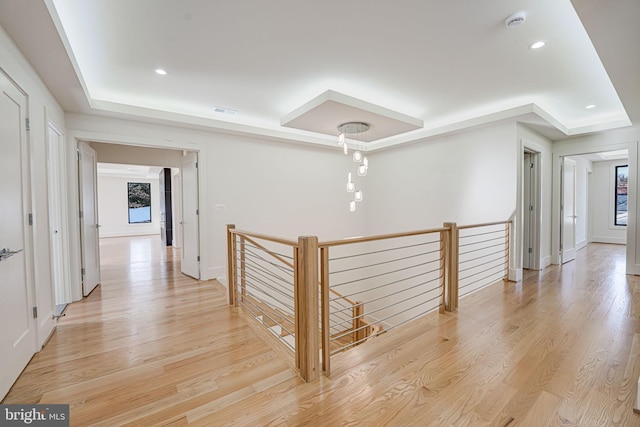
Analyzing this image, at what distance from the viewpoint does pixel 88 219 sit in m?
3.92

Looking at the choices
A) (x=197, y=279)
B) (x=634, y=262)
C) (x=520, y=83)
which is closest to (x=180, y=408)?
(x=197, y=279)

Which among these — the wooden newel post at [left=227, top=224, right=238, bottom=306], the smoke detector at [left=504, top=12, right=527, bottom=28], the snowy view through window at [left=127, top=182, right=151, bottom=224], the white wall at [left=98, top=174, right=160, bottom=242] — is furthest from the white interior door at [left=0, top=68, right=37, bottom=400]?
the snowy view through window at [left=127, top=182, right=151, bottom=224]

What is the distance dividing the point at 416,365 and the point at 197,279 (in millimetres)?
3569

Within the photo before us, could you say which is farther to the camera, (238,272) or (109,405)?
(238,272)

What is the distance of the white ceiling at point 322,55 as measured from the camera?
2.03 metres

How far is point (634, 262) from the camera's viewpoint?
180 inches

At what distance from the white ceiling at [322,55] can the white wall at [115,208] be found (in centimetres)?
871

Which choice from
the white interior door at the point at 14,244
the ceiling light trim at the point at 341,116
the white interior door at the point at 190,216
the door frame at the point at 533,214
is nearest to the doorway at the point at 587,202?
the door frame at the point at 533,214

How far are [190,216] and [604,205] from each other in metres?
10.6

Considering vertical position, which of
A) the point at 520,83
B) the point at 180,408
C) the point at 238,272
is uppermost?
the point at 520,83

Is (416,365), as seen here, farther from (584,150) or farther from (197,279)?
(584,150)

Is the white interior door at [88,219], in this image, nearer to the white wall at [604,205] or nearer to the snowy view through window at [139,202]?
the snowy view through window at [139,202]

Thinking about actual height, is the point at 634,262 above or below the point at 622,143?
below

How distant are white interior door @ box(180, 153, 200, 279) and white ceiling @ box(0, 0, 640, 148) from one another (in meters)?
0.83
